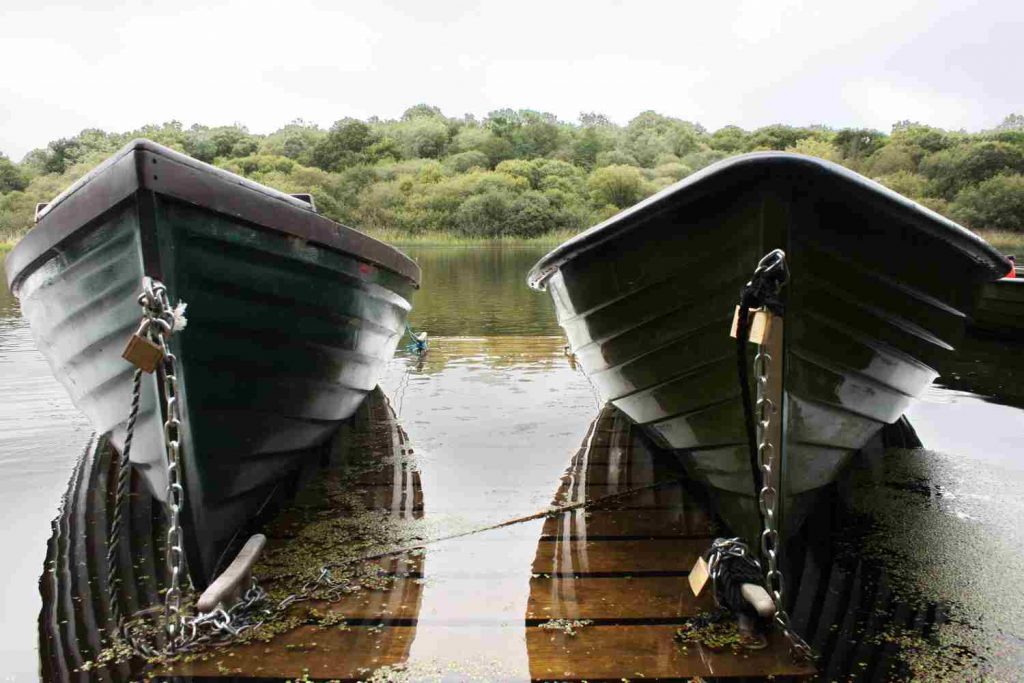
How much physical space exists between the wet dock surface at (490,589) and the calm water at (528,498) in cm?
2

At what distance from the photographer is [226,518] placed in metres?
3.03

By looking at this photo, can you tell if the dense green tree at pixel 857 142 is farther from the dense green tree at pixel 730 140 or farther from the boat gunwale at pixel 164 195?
the boat gunwale at pixel 164 195

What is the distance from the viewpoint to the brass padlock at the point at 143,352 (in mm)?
2316

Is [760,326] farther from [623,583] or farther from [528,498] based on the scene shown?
[528,498]

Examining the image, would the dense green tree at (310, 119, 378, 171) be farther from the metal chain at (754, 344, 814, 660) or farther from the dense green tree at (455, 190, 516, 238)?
the metal chain at (754, 344, 814, 660)

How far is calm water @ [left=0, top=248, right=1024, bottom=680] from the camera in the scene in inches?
95.2

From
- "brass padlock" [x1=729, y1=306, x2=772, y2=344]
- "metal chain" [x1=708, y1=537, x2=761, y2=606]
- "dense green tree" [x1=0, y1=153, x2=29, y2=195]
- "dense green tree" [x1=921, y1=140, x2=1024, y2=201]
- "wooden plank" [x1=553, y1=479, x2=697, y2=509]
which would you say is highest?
"dense green tree" [x1=0, y1=153, x2=29, y2=195]

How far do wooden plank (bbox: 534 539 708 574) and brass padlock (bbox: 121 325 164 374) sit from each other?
163cm

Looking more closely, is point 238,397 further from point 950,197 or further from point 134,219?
point 950,197

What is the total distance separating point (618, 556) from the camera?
3041mm

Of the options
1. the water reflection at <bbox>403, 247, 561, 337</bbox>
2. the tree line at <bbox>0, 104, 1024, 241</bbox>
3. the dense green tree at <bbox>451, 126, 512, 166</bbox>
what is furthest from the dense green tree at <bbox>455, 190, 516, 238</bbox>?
the water reflection at <bbox>403, 247, 561, 337</bbox>

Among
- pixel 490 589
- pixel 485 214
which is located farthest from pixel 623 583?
pixel 485 214

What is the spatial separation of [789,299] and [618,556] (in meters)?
1.27

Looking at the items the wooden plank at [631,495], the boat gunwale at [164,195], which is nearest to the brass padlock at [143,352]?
the boat gunwale at [164,195]
